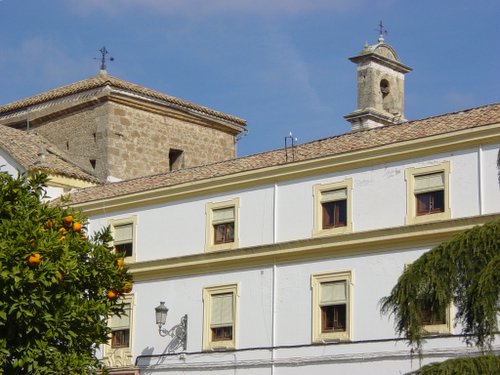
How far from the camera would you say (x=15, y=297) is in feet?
73.2

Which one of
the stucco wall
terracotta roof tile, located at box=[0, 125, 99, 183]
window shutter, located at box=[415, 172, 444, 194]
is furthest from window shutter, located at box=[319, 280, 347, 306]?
terracotta roof tile, located at box=[0, 125, 99, 183]

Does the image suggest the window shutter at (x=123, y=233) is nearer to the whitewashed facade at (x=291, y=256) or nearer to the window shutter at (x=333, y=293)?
the whitewashed facade at (x=291, y=256)

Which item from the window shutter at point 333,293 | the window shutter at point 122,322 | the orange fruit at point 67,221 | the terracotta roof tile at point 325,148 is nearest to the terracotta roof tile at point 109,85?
the terracotta roof tile at point 325,148

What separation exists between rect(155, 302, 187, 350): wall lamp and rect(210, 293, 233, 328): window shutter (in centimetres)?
95

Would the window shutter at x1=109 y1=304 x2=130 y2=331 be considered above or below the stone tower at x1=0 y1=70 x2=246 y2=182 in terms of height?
below

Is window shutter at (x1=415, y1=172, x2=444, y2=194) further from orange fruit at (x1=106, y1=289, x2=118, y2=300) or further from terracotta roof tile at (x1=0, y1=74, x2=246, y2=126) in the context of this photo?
terracotta roof tile at (x1=0, y1=74, x2=246, y2=126)

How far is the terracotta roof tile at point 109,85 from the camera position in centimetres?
4706

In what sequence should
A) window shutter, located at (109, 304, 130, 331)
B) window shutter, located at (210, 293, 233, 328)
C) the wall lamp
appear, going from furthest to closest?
window shutter, located at (109, 304, 130, 331) → the wall lamp → window shutter, located at (210, 293, 233, 328)

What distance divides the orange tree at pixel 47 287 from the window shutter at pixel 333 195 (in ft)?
29.0

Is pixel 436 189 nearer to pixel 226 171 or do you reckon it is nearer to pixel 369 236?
pixel 369 236

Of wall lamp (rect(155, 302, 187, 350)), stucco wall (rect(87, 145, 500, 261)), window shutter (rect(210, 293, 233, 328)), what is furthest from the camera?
wall lamp (rect(155, 302, 187, 350))

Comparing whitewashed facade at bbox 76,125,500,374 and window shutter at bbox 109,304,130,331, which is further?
window shutter at bbox 109,304,130,331

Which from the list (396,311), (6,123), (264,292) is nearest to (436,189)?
(264,292)

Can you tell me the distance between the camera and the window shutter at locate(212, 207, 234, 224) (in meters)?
35.1
